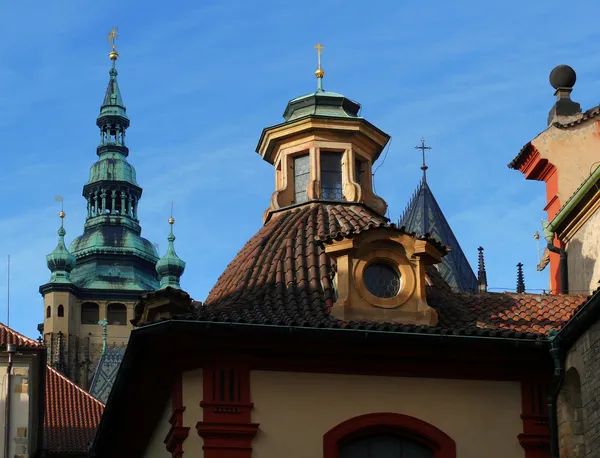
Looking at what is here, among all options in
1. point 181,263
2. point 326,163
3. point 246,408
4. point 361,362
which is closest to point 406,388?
point 361,362

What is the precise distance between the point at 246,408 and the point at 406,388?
89.5 inches

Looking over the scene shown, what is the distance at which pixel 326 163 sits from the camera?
28.2 metres

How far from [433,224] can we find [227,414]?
3618 cm

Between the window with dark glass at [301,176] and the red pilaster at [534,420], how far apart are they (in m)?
6.63

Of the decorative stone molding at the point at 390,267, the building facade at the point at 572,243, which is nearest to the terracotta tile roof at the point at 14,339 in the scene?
the building facade at the point at 572,243

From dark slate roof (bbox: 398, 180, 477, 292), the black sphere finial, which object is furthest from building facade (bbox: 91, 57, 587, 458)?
dark slate roof (bbox: 398, 180, 477, 292)

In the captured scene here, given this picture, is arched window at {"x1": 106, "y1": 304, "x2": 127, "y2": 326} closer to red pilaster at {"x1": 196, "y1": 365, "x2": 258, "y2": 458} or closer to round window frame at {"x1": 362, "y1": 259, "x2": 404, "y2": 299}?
round window frame at {"x1": 362, "y1": 259, "x2": 404, "y2": 299}

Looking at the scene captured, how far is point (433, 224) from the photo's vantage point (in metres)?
57.6

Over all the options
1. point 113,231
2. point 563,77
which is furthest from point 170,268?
point 563,77

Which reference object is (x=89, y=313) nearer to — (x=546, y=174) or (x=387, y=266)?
(x=546, y=174)

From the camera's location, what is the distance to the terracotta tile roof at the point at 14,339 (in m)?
40.6

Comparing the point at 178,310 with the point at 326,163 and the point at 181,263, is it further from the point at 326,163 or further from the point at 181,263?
the point at 181,263

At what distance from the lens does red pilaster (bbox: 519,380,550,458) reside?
73.9ft

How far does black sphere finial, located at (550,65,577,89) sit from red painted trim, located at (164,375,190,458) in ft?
40.9
